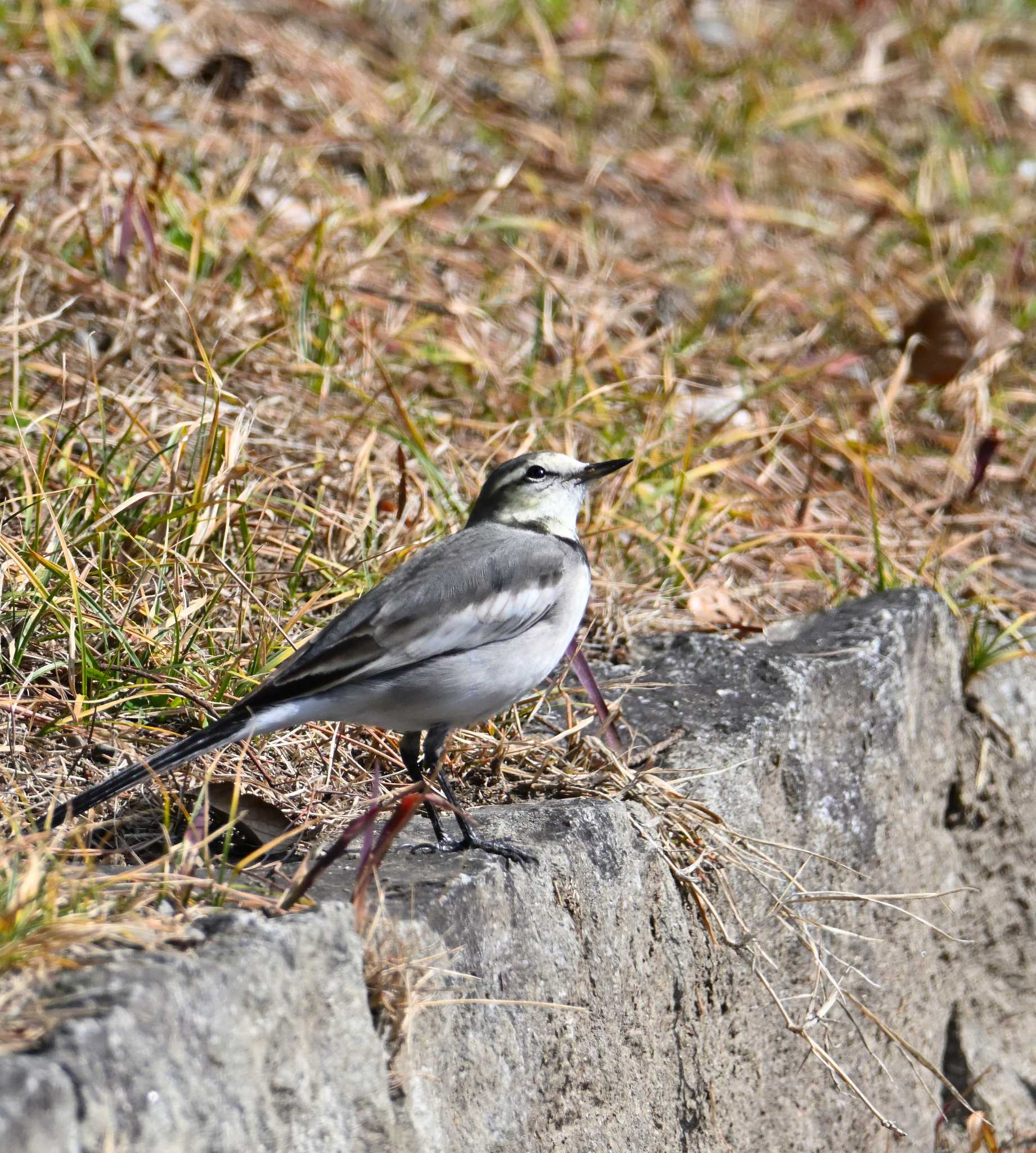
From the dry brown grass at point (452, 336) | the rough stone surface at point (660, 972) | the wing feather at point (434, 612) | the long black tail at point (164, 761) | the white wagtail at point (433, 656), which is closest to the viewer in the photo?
the rough stone surface at point (660, 972)

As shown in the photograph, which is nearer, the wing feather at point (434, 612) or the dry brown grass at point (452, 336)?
the wing feather at point (434, 612)

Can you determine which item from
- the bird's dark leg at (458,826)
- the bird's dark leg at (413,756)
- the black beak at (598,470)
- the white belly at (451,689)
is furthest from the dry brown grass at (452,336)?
the black beak at (598,470)

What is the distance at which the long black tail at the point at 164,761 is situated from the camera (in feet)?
8.88

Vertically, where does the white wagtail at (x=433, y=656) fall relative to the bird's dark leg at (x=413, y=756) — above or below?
above

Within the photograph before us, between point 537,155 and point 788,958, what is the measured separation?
4734 millimetres

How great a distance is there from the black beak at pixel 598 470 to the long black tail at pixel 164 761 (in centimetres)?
151

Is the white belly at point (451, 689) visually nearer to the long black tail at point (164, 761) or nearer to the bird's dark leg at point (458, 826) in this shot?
the bird's dark leg at point (458, 826)

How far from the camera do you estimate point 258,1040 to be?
2.11 m

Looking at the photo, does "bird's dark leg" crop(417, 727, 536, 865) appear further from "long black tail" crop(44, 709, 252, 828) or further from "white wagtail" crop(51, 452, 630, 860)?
"long black tail" crop(44, 709, 252, 828)

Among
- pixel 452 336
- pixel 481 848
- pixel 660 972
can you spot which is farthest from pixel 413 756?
pixel 452 336

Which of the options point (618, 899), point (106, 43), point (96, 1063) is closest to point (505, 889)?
point (618, 899)

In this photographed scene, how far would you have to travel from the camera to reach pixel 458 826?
10.6 ft

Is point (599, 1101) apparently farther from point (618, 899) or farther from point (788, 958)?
point (788, 958)

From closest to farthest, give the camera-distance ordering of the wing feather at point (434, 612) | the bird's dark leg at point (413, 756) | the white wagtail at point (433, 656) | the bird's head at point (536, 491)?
the white wagtail at point (433, 656) → the wing feather at point (434, 612) → the bird's dark leg at point (413, 756) → the bird's head at point (536, 491)
